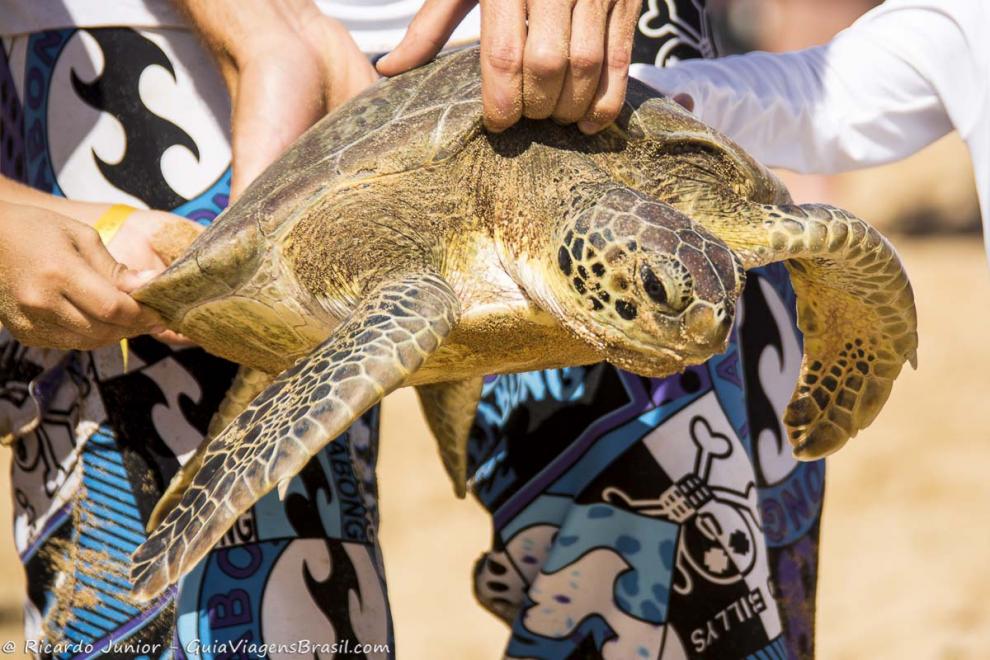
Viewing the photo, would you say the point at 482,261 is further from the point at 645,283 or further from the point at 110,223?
the point at 110,223

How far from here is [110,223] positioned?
1.50 m

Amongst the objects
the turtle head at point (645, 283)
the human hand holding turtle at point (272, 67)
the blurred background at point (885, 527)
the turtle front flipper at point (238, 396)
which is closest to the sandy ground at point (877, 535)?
the blurred background at point (885, 527)

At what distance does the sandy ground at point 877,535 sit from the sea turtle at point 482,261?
1.97m

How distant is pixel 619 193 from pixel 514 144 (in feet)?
0.49

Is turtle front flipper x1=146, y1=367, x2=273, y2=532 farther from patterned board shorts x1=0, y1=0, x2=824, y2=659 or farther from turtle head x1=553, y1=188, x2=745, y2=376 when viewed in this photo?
turtle head x1=553, y1=188, x2=745, y2=376

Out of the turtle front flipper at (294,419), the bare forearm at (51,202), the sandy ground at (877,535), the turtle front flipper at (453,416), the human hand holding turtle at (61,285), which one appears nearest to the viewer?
the turtle front flipper at (294,419)

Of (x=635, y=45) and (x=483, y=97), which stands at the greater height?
(x=635, y=45)

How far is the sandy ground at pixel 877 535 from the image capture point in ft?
10.9

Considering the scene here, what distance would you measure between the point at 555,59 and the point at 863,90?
72cm

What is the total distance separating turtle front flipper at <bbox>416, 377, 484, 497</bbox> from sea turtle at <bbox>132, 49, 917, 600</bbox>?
0.16 meters

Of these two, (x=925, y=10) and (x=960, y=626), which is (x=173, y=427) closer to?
(x=925, y=10)

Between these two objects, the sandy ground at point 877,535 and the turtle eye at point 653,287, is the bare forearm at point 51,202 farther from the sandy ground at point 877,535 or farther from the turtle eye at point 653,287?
the sandy ground at point 877,535

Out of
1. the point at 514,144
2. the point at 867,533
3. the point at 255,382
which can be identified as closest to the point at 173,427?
the point at 255,382

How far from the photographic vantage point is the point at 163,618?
4.92ft
